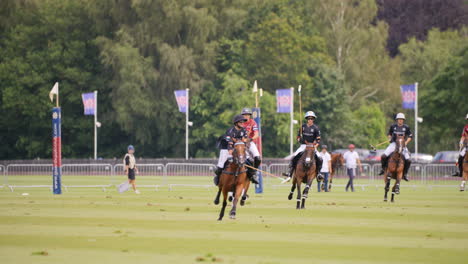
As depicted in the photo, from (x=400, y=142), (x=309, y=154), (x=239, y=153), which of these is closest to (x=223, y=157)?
(x=239, y=153)

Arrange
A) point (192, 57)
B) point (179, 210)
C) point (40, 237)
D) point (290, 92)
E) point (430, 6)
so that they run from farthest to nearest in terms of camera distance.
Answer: point (430, 6) < point (192, 57) < point (290, 92) < point (179, 210) < point (40, 237)

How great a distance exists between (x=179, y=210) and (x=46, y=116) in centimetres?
5901

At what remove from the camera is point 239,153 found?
64.6ft

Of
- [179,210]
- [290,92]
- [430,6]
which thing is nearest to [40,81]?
[290,92]

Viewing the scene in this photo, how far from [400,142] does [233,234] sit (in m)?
12.8

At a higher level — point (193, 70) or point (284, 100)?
point (193, 70)

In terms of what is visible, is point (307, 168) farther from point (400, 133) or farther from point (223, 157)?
point (400, 133)

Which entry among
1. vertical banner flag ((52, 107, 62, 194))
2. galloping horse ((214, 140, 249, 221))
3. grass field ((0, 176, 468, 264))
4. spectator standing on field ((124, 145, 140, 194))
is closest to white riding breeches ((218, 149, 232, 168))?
galloping horse ((214, 140, 249, 221))

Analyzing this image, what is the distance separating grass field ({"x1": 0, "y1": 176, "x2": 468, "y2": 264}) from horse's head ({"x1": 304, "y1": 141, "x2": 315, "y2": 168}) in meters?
1.19

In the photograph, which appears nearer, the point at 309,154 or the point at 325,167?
the point at 309,154

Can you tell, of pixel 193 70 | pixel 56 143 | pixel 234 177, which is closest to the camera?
pixel 234 177

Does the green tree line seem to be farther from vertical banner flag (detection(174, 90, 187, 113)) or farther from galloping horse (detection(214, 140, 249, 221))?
galloping horse (detection(214, 140, 249, 221))

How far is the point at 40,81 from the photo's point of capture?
3123 inches

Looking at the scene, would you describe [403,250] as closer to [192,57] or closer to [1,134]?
[192,57]
